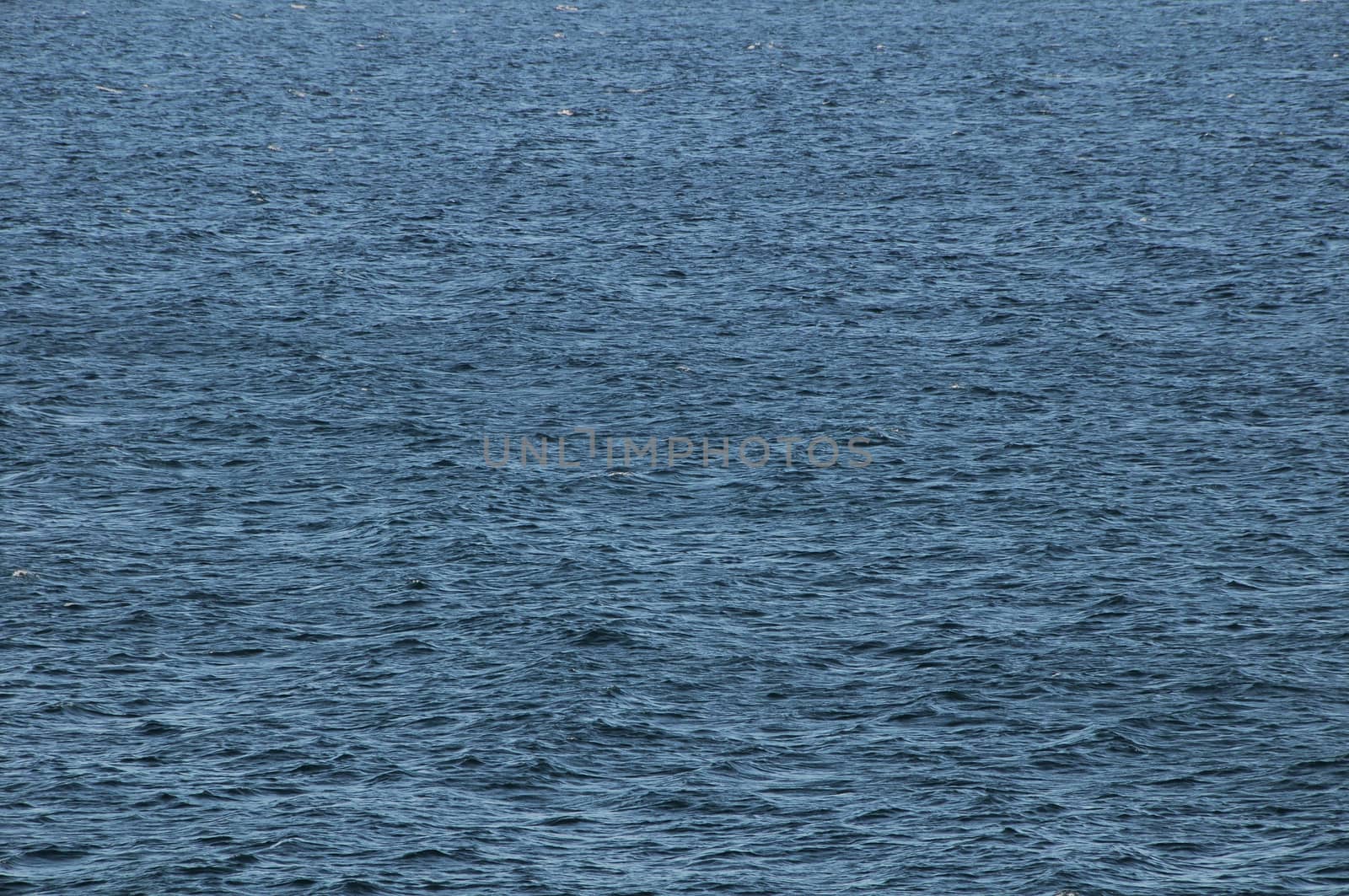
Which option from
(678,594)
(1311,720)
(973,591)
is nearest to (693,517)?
(678,594)

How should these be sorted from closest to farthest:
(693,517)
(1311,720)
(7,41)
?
(1311,720)
(693,517)
(7,41)

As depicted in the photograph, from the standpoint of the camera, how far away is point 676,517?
76875 millimetres

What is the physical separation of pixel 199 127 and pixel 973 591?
10708 centimetres

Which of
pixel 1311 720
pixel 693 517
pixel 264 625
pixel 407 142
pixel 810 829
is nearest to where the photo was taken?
pixel 810 829

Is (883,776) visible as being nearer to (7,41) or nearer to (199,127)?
(199,127)

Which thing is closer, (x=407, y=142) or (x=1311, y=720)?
(x=1311, y=720)

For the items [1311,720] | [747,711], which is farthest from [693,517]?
[1311,720]

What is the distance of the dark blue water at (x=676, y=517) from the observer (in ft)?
172

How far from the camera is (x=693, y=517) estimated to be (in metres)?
76.8

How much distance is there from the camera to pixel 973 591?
68.7m

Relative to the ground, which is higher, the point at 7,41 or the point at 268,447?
→ the point at 7,41

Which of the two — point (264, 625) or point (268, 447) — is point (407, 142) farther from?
point (264, 625)

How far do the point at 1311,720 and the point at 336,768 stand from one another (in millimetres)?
32223

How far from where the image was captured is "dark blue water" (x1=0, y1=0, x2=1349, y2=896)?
52312 mm
